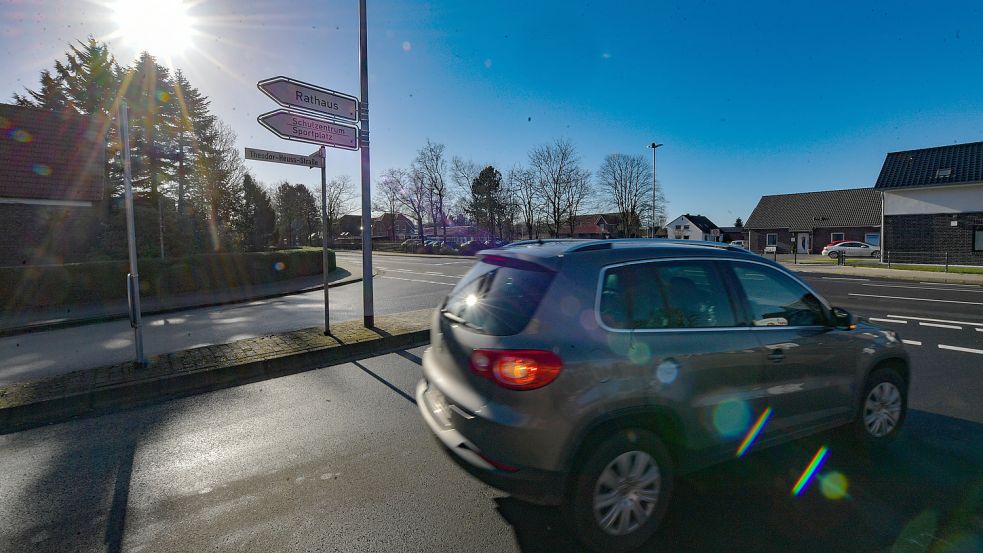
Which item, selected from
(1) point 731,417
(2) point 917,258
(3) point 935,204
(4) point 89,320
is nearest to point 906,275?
(2) point 917,258

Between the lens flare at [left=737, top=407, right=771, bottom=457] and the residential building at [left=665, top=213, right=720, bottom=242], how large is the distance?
257 ft

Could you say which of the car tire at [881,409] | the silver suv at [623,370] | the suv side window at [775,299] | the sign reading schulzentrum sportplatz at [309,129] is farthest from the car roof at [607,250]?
the sign reading schulzentrum sportplatz at [309,129]

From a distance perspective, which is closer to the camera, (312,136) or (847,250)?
(312,136)

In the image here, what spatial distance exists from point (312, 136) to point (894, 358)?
743 centimetres

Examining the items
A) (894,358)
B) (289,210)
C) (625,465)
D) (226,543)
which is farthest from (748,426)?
(289,210)

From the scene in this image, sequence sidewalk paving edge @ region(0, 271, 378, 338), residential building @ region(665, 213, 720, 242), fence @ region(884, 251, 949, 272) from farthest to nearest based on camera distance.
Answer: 1. residential building @ region(665, 213, 720, 242)
2. fence @ region(884, 251, 949, 272)
3. sidewalk paving edge @ region(0, 271, 378, 338)

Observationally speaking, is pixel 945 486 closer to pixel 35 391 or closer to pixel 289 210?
pixel 35 391

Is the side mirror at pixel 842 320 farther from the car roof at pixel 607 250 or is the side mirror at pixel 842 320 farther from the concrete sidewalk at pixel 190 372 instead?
the concrete sidewalk at pixel 190 372

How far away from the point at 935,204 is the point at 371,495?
118 feet

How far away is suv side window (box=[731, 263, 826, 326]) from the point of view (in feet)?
9.93

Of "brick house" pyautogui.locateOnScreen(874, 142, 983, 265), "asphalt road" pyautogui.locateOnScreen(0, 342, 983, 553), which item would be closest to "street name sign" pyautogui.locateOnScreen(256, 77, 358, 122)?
"asphalt road" pyautogui.locateOnScreen(0, 342, 983, 553)

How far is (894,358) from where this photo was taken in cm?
361

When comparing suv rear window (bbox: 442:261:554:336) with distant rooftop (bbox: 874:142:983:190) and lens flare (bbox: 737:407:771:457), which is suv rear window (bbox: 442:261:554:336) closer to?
lens flare (bbox: 737:407:771:457)

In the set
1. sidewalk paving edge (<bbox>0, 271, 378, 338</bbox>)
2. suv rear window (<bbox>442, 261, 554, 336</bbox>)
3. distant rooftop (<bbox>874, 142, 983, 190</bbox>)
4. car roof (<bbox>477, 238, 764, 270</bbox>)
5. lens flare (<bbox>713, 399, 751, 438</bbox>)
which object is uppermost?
distant rooftop (<bbox>874, 142, 983, 190</bbox>)
